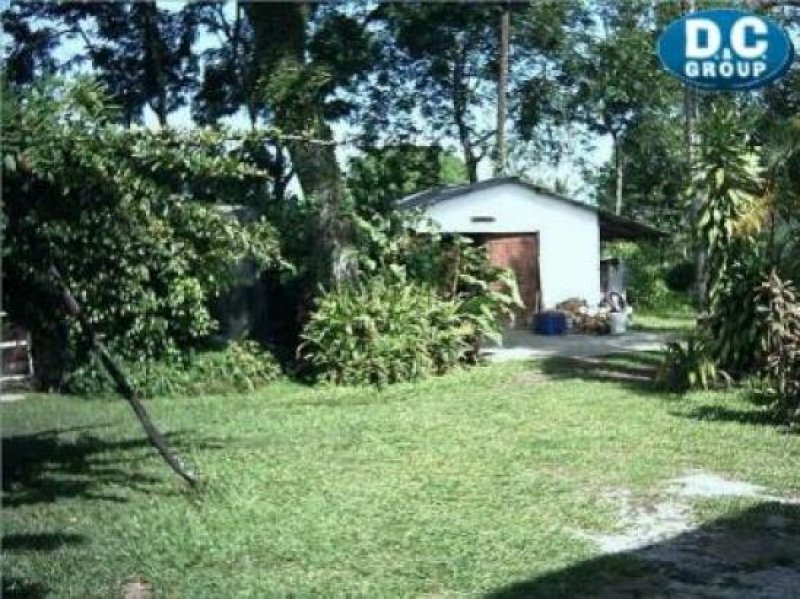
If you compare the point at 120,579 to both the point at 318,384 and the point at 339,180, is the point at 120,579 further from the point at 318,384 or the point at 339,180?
the point at 339,180

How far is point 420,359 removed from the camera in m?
13.8

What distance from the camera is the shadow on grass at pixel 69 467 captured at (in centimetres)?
735

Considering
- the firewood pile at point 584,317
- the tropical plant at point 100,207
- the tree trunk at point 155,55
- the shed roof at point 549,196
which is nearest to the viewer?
the tropical plant at point 100,207

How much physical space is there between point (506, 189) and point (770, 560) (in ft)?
55.8

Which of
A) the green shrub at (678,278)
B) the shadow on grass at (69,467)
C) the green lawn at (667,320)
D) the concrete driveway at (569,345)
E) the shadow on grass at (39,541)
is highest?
the green shrub at (678,278)

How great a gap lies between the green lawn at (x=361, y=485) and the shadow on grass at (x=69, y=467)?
1.2 inches

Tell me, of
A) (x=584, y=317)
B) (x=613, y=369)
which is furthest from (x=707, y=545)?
(x=584, y=317)

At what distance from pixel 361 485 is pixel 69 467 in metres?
2.74

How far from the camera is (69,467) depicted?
8359mm

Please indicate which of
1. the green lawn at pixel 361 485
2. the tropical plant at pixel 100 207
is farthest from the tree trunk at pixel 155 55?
the tropical plant at pixel 100 207

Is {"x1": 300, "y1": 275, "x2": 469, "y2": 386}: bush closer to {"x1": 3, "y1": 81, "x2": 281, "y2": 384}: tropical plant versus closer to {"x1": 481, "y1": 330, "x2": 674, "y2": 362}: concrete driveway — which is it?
{"x1": 481, "y1": 330, "x2": 674, "y2": 362}: concrete driveway

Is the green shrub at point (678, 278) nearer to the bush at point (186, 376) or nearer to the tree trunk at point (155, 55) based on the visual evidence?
the tree trunk at point (155, 55)

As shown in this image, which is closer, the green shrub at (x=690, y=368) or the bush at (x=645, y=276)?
the green shrub at (x=690, y=368)

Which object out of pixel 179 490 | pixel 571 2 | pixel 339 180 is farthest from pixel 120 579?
pixel 571 2
